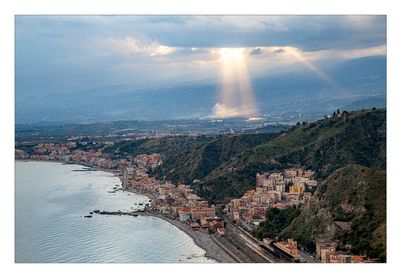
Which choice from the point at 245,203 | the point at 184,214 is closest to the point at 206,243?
the point at 184,214

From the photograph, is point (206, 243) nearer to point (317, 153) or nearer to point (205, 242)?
point (205, 242)

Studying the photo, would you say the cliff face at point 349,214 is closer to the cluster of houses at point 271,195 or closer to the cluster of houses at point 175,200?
the cluster of houses at point 271,195

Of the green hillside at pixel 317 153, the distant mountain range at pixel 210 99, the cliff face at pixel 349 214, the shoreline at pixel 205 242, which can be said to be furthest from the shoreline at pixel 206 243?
the distant mountain range at pixel 210 99

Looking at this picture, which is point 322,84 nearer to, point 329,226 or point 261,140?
point 261,140
